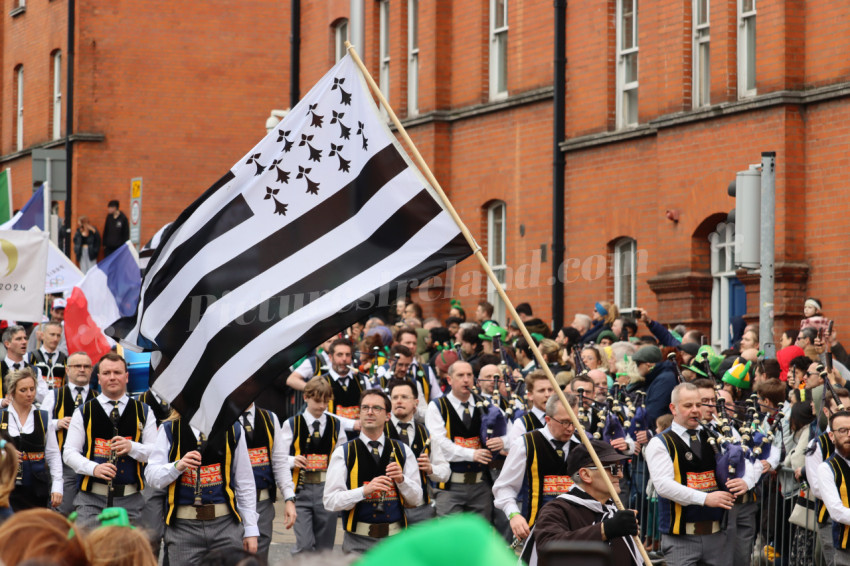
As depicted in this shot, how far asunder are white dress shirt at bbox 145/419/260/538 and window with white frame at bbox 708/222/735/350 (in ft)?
37.6

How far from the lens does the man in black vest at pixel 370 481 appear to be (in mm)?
10562

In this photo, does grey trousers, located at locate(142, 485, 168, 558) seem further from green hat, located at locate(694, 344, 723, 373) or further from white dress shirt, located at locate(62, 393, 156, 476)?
green hat, located at locate(694, 344, 723, 373)

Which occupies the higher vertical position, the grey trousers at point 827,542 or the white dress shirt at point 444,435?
the white dress shirt at point 444,435

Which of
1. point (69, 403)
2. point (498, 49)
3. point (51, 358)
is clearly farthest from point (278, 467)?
point (498, 49)

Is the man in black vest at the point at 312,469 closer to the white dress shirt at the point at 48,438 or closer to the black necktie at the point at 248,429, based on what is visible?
the black necktie at the point at 248,429

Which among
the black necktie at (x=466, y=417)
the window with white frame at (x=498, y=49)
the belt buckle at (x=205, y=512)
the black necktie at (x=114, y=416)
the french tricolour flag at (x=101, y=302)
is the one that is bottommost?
the belt buckle at (x=205, y=512)

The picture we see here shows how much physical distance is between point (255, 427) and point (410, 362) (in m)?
4.45

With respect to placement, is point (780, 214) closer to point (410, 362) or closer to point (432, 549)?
point (410, 362)

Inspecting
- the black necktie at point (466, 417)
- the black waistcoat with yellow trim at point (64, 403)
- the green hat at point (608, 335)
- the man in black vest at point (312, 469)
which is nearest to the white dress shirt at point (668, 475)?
the black necktie at point (466, 417)

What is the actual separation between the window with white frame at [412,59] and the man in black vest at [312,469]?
1587 cm

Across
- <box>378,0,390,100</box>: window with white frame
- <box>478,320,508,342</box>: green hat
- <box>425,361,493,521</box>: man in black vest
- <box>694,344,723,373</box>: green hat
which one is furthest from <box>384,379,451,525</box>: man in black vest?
<box>378,0,390,100</box>: window with white frame

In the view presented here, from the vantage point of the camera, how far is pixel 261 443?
37.8ft

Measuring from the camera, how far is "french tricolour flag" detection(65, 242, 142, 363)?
18672 millimetres

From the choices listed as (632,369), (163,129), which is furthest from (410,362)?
(163,129)
